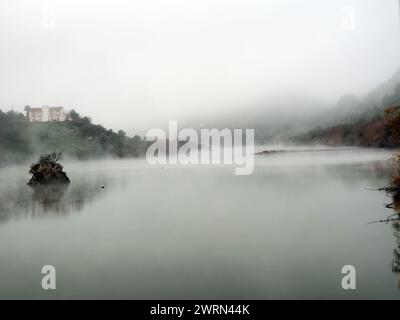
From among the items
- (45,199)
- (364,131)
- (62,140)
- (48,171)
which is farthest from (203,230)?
(62,140)

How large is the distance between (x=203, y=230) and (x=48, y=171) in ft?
15.6

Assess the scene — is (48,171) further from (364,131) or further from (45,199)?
(364,131)

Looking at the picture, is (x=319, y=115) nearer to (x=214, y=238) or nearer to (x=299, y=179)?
(x=299, y=179)

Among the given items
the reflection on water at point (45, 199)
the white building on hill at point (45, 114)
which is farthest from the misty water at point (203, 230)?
the white building on hill at point (45, 114)

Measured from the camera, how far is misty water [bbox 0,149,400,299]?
506cm

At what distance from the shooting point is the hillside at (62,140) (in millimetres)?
8227

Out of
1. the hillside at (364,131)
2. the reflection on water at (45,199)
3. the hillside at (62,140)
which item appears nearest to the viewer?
the hillside at (364,131)

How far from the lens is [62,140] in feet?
29.7

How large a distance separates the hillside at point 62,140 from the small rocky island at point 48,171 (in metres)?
0.22

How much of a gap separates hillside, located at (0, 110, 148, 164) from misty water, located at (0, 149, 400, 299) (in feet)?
1.08

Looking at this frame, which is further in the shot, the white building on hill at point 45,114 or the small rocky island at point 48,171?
the small rocky island at point 48,171

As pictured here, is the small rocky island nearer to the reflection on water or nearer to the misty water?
the reflection on water

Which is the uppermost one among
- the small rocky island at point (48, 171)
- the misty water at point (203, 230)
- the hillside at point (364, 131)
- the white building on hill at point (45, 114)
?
the white building on hill at point (45, 114)

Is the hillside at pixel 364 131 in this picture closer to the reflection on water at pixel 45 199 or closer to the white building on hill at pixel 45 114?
the reflection on water at pixel 45 199
